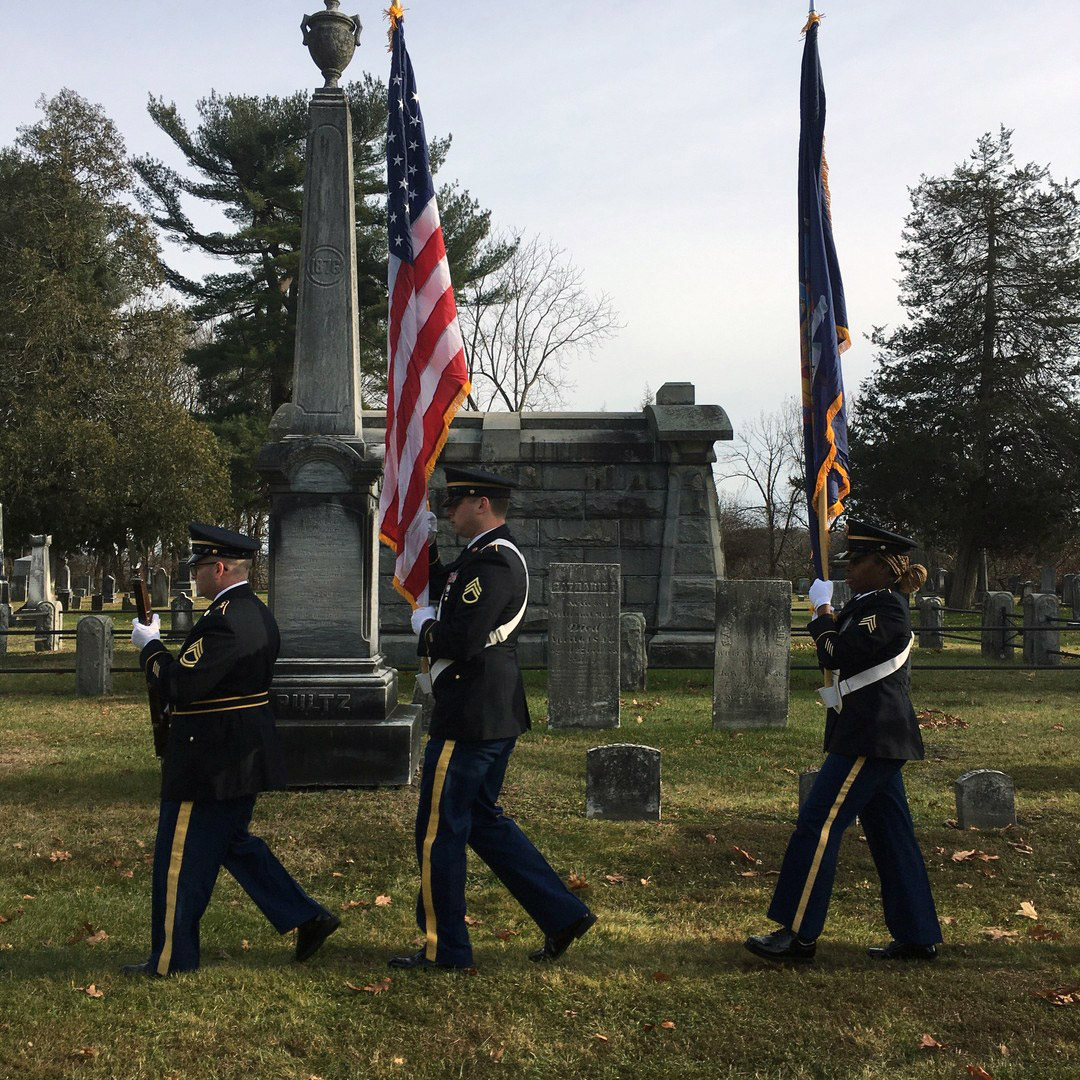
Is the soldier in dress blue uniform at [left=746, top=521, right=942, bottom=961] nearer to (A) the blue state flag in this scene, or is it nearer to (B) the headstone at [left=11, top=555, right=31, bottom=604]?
(A) the blue state flag

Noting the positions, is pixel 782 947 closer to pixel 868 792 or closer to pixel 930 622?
pixel 868 792

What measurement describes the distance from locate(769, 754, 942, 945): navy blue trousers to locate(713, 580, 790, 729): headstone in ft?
20.8

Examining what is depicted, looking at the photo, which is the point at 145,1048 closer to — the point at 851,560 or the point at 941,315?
the point at 851,560

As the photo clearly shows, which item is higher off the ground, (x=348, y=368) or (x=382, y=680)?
(x=348, y=368)

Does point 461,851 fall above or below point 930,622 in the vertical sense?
below

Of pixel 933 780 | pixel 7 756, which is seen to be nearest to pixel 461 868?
pixel 933 780

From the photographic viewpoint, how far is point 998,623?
64.3ft

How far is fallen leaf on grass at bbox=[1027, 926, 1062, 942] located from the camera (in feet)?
18.7

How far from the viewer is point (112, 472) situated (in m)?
35.2

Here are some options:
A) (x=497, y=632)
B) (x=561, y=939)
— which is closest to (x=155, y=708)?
(x=497, y=632)

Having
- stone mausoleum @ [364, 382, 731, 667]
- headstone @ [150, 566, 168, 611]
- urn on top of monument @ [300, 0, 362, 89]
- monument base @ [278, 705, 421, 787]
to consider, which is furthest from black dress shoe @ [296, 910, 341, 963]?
headstone @ [150, 566, 168, 611]

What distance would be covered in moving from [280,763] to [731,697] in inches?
292

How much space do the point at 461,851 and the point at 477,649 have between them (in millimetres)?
903

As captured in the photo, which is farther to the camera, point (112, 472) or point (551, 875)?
point (112, 472)
